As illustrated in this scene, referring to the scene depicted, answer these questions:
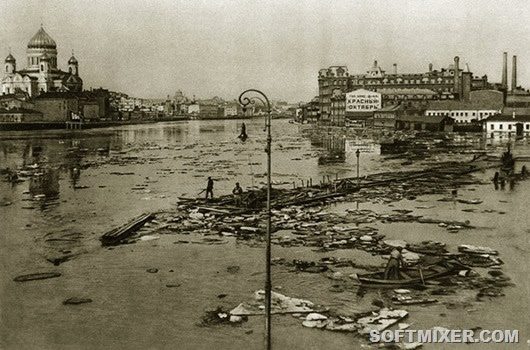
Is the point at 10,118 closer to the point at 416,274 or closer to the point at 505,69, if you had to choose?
the point at 505,69

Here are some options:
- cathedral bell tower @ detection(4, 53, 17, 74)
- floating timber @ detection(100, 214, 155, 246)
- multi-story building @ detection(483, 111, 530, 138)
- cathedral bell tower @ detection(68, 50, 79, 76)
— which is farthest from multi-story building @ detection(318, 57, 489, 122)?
floating timber @ detection(100, 214, 155, 246)

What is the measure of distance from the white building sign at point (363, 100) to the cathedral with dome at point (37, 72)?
5946cm

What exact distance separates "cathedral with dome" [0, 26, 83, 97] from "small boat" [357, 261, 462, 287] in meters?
114

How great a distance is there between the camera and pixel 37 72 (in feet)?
392

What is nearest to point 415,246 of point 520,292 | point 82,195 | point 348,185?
point 520,292

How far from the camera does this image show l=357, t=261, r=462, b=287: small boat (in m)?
12.5

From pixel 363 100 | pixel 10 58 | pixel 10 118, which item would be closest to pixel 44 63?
pixel 10 58

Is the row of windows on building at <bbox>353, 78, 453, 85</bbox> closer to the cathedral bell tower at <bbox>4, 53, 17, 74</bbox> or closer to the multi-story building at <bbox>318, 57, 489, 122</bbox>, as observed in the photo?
the multi-story building at <bbox>318, 57, 489, 122</bbox>

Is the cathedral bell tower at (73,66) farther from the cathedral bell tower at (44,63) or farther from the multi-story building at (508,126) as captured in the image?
the multi-story building at (508,126)

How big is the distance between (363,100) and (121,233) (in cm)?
9650

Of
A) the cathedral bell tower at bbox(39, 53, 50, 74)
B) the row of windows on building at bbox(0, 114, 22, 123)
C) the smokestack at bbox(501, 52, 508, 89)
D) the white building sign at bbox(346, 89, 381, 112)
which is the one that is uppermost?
the cathedral bell tower at bbox(39, 53, 50, 74)

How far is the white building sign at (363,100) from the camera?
109625 mm

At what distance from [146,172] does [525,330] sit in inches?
1196

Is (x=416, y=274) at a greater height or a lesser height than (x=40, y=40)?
lesser
